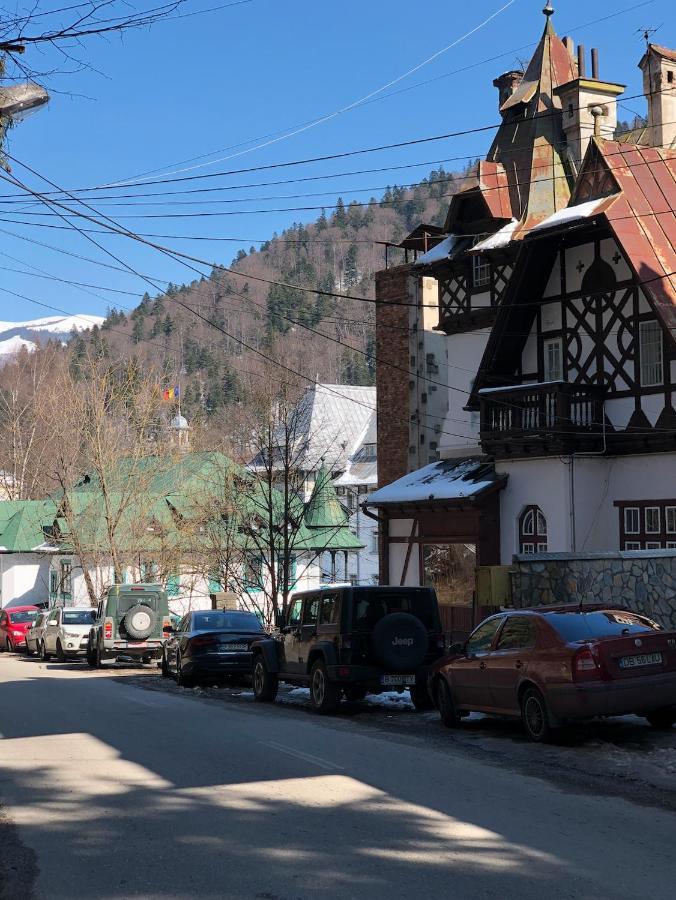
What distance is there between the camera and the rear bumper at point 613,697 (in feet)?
A: 40.4

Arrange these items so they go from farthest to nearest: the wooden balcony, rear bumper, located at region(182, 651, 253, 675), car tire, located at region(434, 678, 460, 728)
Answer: the wooden balcony
rear bumper, located at region(182, 651, 253, 675)
car tire, located at region(434, 678, 460, 728)

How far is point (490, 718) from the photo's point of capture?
16.0 meters

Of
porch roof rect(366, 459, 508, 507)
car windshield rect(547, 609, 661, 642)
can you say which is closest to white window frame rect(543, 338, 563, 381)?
porch roof rect(366, 459, 508, 507)

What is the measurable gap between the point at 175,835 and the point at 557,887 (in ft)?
9.46

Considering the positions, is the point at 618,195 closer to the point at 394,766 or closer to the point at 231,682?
the point at 231,682

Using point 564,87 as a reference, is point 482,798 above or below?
below

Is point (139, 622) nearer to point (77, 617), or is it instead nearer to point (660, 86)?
point (77, 617)

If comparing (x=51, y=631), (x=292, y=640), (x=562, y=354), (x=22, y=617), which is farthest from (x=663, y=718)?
(x=22, y=617)

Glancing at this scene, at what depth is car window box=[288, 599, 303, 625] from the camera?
18.5 meters

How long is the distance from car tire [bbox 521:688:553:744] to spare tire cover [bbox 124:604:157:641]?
16237 mm

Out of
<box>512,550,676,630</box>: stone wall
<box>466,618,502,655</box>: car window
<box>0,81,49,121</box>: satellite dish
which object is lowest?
<box>466,618,502,655</box>: car window

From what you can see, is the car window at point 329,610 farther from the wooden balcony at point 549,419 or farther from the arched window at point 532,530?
the arched window at point 532,530

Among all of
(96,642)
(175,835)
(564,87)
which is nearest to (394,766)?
(175,835)

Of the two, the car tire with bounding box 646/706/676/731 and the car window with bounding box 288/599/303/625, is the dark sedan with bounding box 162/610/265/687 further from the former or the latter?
the car tire with bounding box 646/706/676/731
